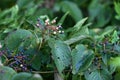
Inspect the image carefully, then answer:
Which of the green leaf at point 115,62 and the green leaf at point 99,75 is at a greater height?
the green leaf at point 115,62

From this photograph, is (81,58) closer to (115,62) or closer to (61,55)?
(61,55)

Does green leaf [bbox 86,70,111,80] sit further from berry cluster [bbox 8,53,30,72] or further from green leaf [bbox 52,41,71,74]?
berry cluster [bbox 8,53,30,72]

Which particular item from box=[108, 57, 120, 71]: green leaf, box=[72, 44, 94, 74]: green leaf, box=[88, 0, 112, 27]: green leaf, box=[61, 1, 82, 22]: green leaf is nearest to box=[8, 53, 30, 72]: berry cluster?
box=[72, 44, 94, 74]: green leaf

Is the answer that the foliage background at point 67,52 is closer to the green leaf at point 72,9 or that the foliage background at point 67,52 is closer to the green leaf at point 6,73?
the green leaf at point 6,73

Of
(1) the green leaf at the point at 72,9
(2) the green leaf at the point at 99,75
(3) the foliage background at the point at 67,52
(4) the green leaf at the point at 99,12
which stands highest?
(3) the foliage background at the point at 67,52

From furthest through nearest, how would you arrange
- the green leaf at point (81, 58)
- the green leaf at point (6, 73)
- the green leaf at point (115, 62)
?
the green leaf at point (81, 58)
the green leaf at point (6, 73)
the green leaf at point (115, 62)

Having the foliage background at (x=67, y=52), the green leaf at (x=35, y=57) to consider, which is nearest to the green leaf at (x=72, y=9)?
the foliage background at (x=67, y=52)
